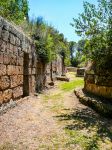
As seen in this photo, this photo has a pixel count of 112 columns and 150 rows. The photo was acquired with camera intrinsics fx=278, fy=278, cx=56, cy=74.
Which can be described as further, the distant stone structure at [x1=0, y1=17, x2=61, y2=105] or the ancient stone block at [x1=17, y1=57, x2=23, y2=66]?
the ancient stone block at [x1=17, y1=57, x2=23, y2=66]

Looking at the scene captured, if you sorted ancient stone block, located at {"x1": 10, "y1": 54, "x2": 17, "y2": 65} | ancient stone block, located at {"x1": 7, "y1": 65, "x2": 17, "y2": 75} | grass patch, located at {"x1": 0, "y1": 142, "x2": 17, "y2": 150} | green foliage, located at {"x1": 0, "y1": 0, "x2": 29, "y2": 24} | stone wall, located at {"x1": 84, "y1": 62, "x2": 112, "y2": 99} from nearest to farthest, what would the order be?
grass patch, located at {"x1": 0, "y1": 142, "x2": 17, "y2": 150} → ancient stone block, located at {"x1": 7, "y1": 65, "x2": 17, "y2": 75} → ancient stone block, located at {"x1": 10, "y1": 54, "x2": 17, "y2": 65} → stone wall, located at {"x1": 84, "y1": 62, "x2": 112, "y2": 99} → green foliage, located at {"x1": 0, "y1": 0, "x2": 29, "y2": 24}

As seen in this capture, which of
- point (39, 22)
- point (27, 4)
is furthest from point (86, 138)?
point (27, 4)

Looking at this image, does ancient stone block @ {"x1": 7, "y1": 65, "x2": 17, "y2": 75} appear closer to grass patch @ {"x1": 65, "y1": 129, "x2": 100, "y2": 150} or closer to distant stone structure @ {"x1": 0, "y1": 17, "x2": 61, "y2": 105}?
distant stone structure @ {"x1": 0, "y1": 17, "x2": 61, "y2": 105}

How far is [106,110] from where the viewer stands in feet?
25.6

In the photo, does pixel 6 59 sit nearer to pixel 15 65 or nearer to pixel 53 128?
pixel 15 65

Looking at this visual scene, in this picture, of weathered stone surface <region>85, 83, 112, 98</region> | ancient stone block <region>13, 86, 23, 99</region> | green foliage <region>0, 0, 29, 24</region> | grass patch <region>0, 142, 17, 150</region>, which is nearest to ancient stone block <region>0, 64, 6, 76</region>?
ancient stone block <region>13, 86, 23, 99</region>

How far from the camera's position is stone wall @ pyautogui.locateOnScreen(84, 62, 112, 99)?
9.12 metres

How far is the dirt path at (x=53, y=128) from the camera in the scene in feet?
16.6

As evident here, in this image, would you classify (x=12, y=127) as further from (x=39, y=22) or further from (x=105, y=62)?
(x=39, y=22)

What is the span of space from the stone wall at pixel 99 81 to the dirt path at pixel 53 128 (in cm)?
105

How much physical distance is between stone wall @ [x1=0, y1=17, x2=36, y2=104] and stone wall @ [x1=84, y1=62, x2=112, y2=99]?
2269 millimetres

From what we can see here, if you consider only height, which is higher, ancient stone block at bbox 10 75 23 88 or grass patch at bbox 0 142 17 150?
ancient stone block at bbox 10 75 23 88

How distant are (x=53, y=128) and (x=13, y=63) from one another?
9.49 ft

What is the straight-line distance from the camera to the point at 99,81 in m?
9.64
